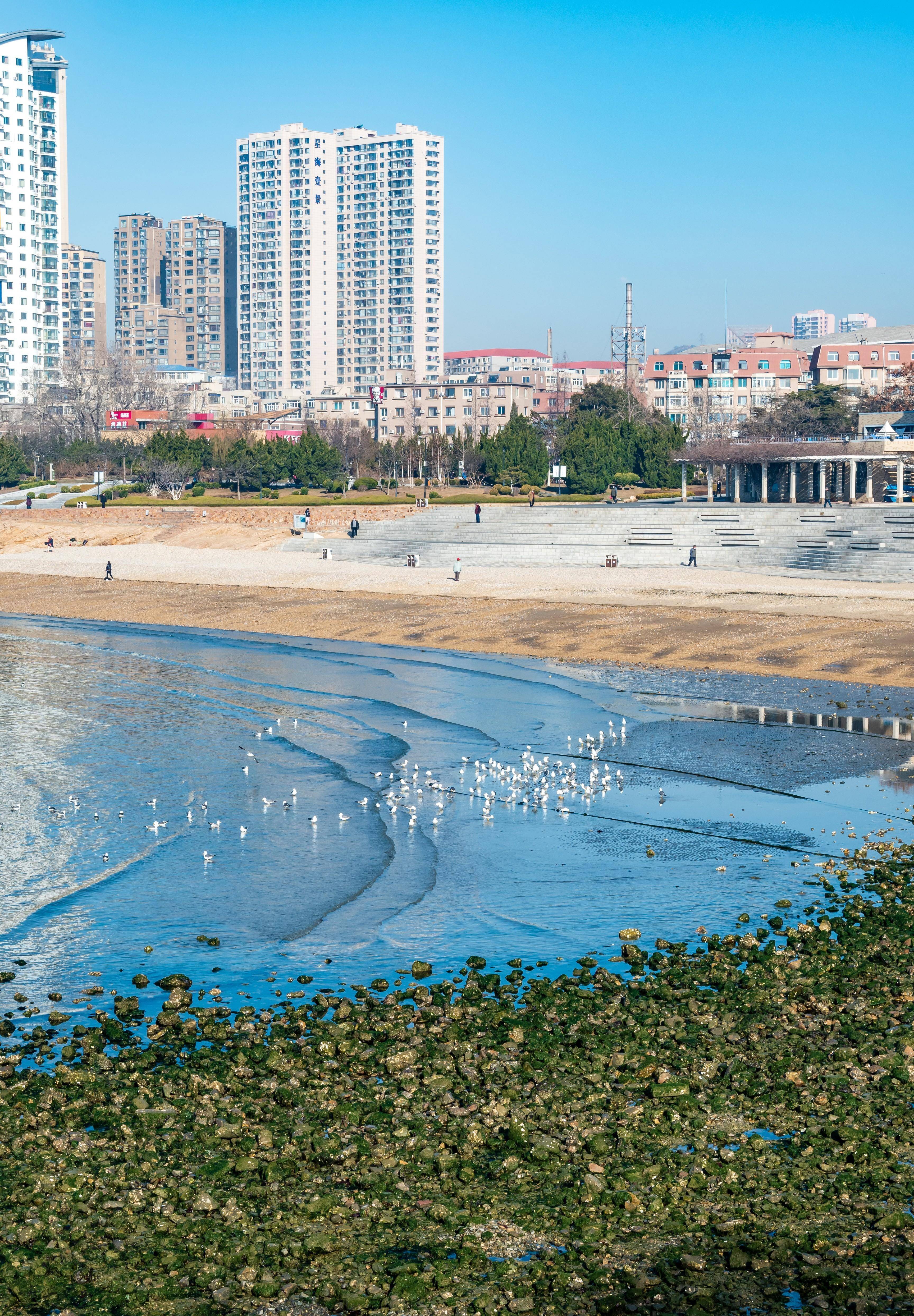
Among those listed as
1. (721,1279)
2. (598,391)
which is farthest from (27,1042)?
(598,391)

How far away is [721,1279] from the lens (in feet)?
30.0

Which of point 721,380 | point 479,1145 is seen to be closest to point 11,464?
point 721,380

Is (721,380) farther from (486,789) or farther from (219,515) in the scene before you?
(486,789)

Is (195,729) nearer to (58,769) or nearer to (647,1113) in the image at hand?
(58,769)

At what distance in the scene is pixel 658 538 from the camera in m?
65.4

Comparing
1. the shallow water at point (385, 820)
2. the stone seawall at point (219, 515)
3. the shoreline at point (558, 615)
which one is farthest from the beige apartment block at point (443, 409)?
the shallow water at point (385, 820)

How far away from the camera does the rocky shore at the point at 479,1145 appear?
29.9 ft

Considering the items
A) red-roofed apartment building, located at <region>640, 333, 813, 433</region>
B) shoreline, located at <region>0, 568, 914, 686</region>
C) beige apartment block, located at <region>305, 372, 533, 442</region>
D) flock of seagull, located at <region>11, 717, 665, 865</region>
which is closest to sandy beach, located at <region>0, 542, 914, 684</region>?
shoreline, located at <region>0, 568, 914, 686</region>

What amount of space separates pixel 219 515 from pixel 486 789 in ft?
211

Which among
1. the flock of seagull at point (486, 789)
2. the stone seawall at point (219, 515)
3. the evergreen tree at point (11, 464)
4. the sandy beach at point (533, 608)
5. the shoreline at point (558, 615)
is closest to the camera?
the flock of seagull at point (486, 789)

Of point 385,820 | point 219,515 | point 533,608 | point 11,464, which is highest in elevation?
point 11,464

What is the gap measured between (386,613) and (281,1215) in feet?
131

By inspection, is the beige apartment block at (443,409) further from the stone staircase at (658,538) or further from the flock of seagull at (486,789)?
the flock of seagull at (486,789)

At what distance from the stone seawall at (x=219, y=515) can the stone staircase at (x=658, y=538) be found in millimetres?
5030
